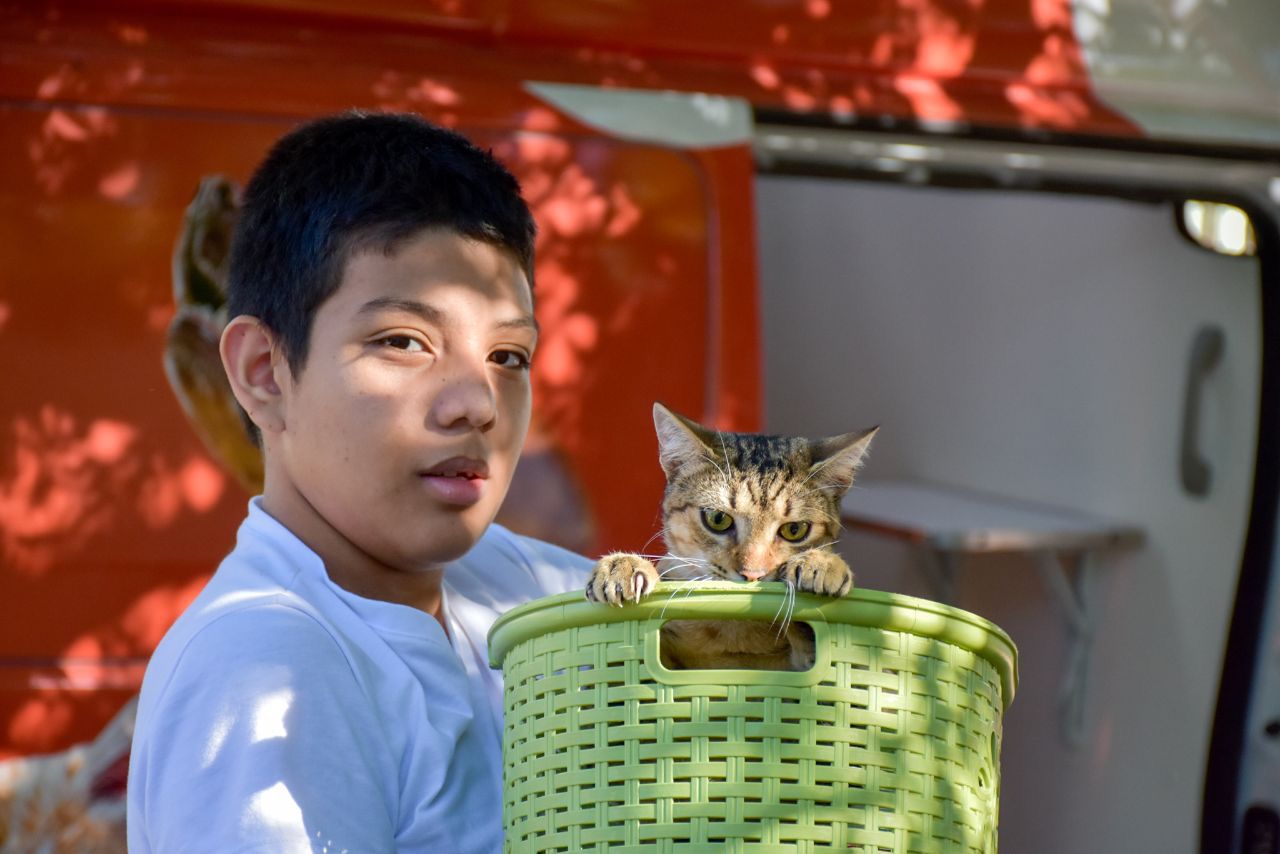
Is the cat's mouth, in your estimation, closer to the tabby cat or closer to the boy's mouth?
the boy's mouth

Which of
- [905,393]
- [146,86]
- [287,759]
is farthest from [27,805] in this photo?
[905,393]

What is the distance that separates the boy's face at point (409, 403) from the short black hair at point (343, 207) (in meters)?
A: 0.03

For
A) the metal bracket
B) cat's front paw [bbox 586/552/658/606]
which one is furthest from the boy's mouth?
the metal bracket

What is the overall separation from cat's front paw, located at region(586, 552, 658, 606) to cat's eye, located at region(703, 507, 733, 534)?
0.68 metres

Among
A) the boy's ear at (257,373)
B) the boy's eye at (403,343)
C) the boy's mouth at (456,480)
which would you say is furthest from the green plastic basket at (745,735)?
the boy's ear at (257,373)

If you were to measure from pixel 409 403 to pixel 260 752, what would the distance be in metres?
0.47

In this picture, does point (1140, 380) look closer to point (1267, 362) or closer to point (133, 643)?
point (1267, 362)

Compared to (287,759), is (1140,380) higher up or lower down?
higher up

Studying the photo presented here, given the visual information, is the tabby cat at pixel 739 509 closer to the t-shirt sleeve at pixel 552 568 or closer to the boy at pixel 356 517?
the t-shirt sleeve at pixel 552 568

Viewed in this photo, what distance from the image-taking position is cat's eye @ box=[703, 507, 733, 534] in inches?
91.4

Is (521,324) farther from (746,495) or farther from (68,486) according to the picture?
(68,486)

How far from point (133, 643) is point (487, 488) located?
1402mm

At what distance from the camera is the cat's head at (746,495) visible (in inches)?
89.9

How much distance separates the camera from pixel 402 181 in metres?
1.87
